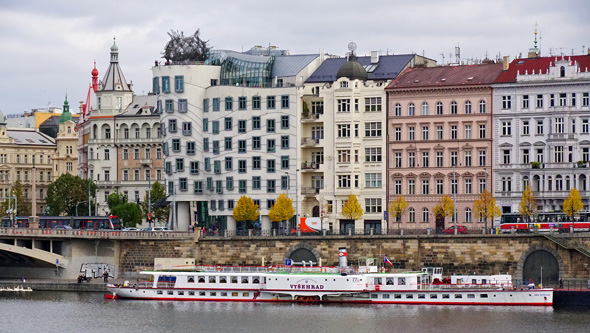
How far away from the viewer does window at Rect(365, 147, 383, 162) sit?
472 ft

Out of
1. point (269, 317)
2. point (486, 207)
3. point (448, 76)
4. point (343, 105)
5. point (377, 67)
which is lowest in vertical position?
point (269, 317)

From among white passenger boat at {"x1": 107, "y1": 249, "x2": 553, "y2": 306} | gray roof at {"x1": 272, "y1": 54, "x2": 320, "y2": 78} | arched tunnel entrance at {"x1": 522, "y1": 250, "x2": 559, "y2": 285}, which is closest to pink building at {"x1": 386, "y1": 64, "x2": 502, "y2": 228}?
gray roof at {"x1": 272, "y1": 54, "x2": 320, "y2": 78}

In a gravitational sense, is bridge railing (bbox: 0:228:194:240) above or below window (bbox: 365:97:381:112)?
below

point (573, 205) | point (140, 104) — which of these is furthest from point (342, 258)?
point (140, 104)

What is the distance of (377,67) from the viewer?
148 meters

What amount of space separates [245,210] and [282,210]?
158 inches

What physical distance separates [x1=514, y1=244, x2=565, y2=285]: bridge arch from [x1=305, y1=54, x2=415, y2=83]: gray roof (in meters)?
28.7

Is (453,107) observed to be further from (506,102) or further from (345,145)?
(345,145)

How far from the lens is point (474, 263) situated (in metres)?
126

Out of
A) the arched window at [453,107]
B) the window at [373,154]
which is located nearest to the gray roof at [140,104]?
the window at [373,154]

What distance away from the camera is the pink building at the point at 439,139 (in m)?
140

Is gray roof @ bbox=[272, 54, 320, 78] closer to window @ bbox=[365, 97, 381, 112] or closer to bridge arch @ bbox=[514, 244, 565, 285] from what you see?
window @ bbox=[365, 97, 381, 112]

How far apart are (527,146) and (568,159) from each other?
13.7ft

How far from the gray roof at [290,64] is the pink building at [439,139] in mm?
11082
